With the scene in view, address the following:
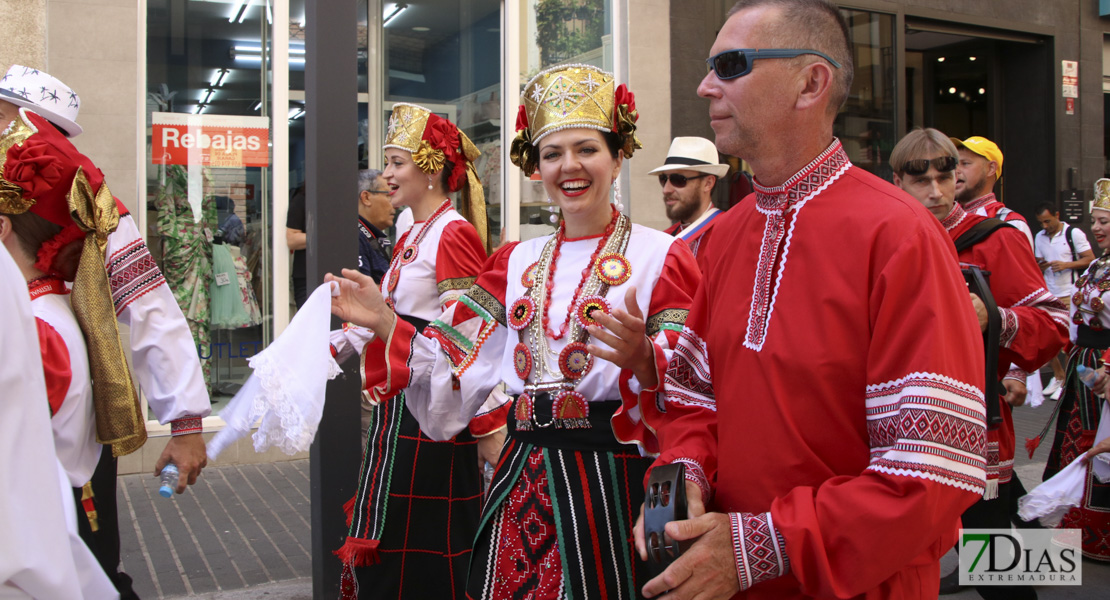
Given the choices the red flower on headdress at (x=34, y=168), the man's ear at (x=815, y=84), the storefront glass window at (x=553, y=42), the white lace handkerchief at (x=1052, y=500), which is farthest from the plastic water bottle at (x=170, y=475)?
the storefront glass window at (x=553, y=42)

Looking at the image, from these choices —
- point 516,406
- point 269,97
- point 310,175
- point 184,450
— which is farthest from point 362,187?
point 516,406

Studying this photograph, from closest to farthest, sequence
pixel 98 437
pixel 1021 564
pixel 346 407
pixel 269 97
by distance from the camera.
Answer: pixel 98 437 → pixel 346 407 → pixel 1021 564 → pixel 269 97

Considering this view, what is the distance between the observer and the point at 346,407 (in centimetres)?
361

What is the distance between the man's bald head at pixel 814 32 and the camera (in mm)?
1831

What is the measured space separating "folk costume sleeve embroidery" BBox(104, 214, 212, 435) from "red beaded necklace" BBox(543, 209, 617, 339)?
1.32m

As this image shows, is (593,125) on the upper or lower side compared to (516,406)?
upper

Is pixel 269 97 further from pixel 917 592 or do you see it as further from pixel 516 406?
pixel 917 592

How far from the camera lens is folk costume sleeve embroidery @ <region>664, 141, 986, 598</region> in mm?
1548

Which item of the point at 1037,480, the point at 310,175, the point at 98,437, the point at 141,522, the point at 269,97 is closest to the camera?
the point at 98,437

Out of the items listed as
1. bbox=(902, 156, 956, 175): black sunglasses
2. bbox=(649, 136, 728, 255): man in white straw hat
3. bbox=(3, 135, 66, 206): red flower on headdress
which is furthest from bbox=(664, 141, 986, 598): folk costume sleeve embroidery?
bbox=(649, 136, 728, 255): man in white straw hat

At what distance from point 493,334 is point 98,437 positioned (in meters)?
1.32

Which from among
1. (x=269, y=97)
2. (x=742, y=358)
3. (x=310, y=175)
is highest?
(x=269, y=97)

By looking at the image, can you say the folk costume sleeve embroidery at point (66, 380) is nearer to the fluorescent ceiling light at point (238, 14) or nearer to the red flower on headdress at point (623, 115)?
the red flower on headdress at point (623, 115)

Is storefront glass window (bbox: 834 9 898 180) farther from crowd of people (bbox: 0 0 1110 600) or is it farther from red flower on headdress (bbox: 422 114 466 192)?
red flower on headdress (bbox: 422 114 466 192)
